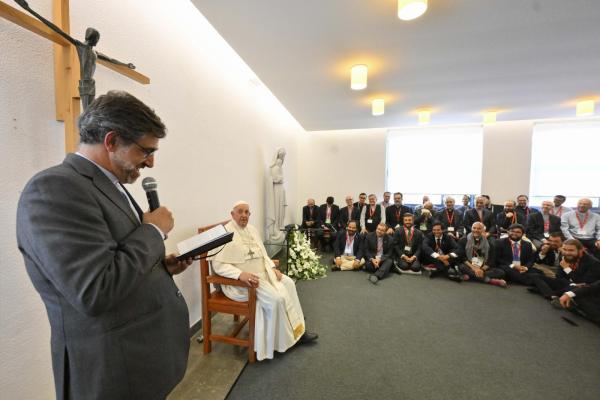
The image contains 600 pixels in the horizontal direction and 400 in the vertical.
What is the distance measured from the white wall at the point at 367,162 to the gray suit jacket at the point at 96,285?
6.75m

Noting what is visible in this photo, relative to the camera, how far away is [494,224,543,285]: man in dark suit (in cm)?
377

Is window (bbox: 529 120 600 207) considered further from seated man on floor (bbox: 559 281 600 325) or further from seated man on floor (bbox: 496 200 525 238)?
seated man on floor (bbox: 559 281 600 325)

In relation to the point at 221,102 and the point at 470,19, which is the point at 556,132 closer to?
the point at 470,19

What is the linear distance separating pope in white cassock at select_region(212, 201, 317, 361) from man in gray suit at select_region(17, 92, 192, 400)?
1.22 m

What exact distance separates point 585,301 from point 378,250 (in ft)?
8.22

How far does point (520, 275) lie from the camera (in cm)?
372

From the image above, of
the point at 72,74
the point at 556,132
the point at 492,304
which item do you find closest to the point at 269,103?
the point at 72,74

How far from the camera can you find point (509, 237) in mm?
4078

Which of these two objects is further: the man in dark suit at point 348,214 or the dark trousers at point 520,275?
the man in dark suit at point 348,214

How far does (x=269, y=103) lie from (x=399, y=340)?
4.05 meters

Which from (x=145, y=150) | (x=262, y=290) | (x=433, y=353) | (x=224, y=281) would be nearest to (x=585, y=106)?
(x=433, y=353)

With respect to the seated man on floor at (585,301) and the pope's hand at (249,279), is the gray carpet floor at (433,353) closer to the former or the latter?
the seated man on floor at (585,301)

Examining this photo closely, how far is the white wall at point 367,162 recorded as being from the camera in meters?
6.37

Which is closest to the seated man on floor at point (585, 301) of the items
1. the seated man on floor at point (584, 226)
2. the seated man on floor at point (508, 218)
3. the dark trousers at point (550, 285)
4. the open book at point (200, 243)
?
the dark trousers at point (550, 285)
